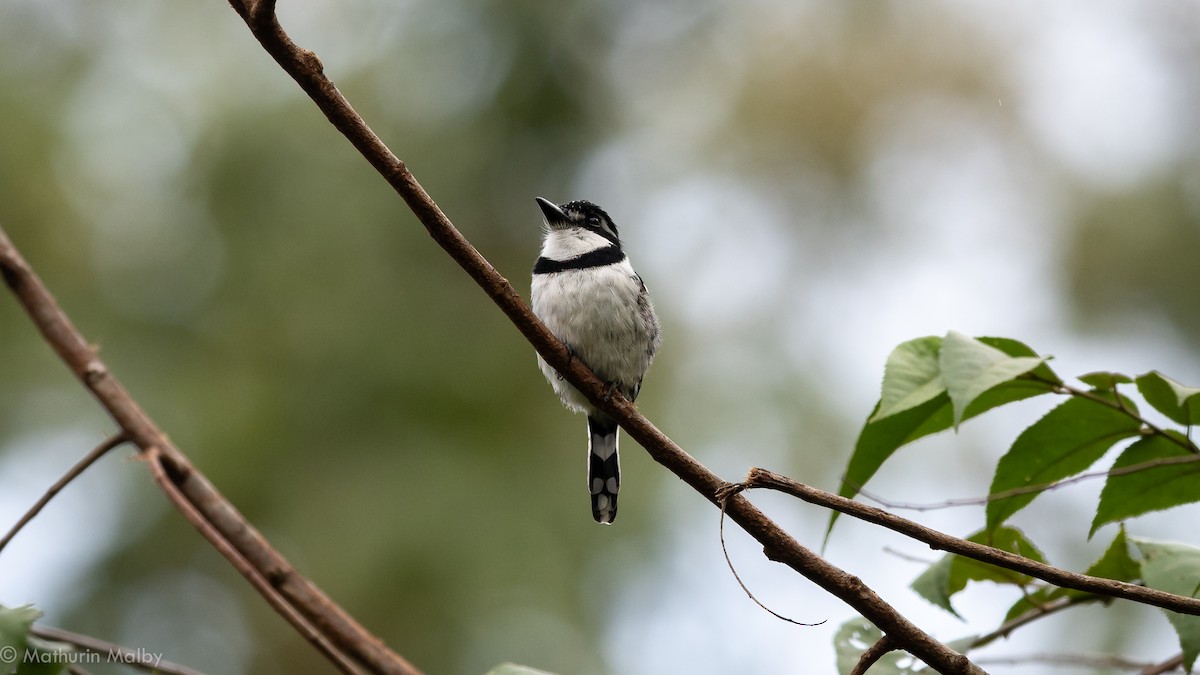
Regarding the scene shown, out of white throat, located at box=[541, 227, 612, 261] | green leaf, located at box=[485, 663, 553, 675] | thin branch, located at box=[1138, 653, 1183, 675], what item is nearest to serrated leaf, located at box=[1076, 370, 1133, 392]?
thin branch, located at box=[1138, 653, 1183, 675]

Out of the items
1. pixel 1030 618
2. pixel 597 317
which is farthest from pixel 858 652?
pixel 597 317

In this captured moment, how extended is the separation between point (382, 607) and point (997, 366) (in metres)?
4.88

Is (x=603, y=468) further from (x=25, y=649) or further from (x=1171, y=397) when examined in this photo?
(x=25, y=649)

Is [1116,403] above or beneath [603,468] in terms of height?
beneath

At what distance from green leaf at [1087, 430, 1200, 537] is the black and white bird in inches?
70.9

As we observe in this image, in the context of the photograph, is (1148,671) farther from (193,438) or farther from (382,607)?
(193,438)

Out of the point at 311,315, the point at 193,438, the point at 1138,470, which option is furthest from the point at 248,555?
the point at 311,315

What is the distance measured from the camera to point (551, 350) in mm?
1971

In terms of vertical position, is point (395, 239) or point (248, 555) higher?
point (395, 239)

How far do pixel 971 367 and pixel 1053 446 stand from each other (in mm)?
385

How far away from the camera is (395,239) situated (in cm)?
717

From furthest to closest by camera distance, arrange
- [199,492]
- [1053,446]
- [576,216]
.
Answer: [576,216] < [199,492] < [1053,446]

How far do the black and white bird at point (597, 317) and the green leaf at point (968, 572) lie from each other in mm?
1490

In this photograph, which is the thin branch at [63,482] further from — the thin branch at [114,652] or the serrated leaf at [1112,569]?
the serrated leaf at [1112,569]
